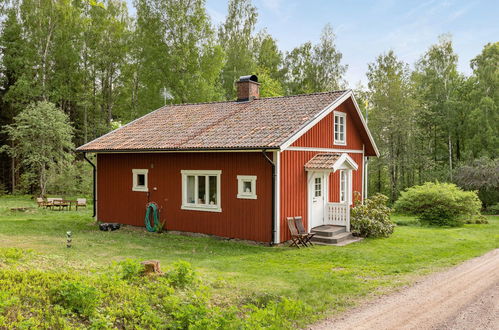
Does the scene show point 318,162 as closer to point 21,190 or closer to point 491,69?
point 491,69

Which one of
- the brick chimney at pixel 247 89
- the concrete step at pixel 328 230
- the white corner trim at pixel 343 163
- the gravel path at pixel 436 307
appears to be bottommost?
the gravel path at pixel 436 307

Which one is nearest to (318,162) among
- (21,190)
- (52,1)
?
(52,1)

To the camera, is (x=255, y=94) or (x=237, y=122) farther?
(x=255, y=94)

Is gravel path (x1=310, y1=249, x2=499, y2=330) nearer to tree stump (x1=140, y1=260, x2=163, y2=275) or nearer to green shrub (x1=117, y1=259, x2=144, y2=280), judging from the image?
tree stump (x1=140, y1=260, x2=163, y2=275)

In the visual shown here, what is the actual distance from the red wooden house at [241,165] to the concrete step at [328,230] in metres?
0.27

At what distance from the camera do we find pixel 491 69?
104ft

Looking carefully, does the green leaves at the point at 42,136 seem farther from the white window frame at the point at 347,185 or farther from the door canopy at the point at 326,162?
the door canopy at the point at 326,162

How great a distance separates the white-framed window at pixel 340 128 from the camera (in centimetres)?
1683

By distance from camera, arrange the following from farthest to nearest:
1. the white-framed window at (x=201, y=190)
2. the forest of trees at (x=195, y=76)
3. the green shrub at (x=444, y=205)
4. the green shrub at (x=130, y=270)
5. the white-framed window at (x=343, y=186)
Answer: the forest of trees at (x=195, y=76), the green shrub at (x=444, y=205), the white-framed window at (x=343, y=186), the white-framed window at (x=201, y=190), the green shrub at (x=130, y=270)

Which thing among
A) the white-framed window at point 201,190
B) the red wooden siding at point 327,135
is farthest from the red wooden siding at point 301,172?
the white-framed window at point 201,190

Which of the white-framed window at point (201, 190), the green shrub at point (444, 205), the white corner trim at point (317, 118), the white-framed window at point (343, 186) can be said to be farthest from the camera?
the green shrub at point (444, 205)

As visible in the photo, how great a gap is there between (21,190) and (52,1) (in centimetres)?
1543

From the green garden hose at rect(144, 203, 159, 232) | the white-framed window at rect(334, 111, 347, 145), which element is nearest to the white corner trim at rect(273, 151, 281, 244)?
the white-framed window at rect(334, 111, 347, 145)

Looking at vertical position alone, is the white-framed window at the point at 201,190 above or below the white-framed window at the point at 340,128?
below
